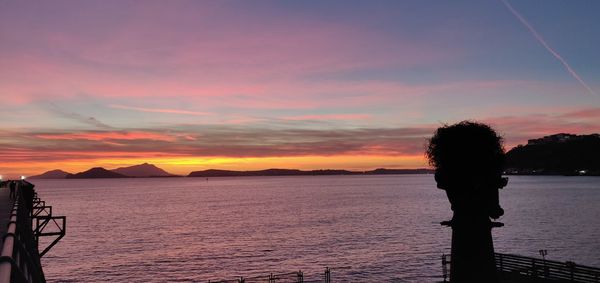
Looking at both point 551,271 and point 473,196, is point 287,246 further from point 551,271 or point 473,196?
point 473,196

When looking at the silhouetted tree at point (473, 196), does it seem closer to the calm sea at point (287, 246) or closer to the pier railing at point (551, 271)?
the pier railing at point (551, 271)

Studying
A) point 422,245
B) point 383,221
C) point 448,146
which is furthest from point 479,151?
point 383,221

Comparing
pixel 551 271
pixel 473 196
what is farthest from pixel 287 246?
pixel 473 196

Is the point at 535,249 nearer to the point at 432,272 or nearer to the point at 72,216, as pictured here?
the point at 432,272

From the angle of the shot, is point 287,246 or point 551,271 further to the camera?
point 287,246

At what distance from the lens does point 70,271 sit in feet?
206

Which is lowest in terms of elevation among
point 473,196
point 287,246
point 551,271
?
point 287,246

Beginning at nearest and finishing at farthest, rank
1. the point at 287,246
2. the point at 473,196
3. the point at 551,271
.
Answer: the point at 473,196
the point at 551,271
the point at 287,246

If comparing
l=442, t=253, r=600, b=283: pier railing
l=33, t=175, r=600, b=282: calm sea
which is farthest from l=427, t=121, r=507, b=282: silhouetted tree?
l=33, t=175, r=600, b=282: calm sea

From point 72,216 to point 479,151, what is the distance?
149 meters

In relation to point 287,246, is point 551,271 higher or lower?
higher

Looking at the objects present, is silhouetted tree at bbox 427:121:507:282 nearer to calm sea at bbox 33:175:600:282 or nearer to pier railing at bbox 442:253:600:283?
pier railing at bbox 442:253:600:283

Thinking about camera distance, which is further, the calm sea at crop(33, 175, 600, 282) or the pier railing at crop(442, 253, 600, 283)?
the calm sea at crop(33, 175, 600, 282)

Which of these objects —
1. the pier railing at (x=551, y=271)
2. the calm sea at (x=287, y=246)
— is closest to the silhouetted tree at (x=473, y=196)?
the pier railing at (x=551, y=271)
